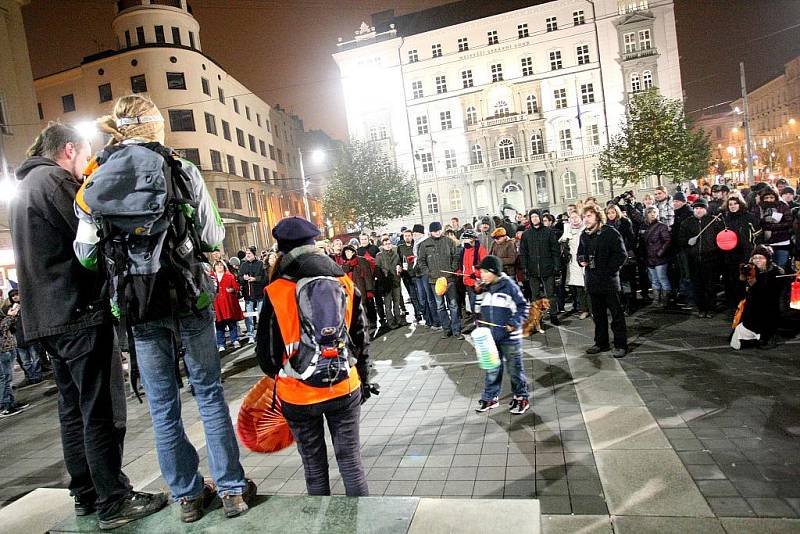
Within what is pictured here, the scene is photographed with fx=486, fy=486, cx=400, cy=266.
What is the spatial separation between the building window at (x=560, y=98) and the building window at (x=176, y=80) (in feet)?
117

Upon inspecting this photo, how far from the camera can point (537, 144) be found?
5144 centimetres

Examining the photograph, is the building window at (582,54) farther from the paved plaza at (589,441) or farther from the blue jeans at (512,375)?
the blue jeans at (512,375)

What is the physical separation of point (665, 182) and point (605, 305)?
4274 centimetres

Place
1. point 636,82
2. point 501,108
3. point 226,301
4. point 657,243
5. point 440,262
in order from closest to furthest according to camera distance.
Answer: point 657,243
point 440,262
point 226,301
point 636,82
point 501,108

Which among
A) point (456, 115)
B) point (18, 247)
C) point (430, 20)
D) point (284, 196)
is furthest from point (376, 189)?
point (18, 247)

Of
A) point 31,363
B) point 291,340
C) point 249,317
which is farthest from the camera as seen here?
point 249,317

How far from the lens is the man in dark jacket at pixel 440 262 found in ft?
33.5

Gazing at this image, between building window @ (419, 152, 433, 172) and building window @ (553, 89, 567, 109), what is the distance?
14.2 metres

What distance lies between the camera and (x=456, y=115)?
52.8 m

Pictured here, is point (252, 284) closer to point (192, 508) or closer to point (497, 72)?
point (192, 508)

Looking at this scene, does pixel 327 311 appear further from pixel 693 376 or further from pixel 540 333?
pixel 540 333

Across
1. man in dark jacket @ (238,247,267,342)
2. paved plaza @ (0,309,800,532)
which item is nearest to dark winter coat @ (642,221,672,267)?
paved plaza @ (0,309,800,532)

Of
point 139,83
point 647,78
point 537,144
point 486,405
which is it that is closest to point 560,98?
point 537,144

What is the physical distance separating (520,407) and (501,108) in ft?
168
